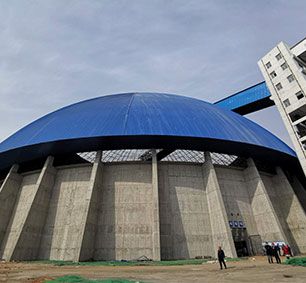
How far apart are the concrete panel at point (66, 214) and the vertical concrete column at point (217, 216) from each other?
14.1 metres

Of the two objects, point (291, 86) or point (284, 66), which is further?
point (284, 66)

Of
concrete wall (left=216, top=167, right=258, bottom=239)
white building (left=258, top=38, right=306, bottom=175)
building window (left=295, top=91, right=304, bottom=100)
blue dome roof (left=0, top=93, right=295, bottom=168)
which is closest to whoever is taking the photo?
blue dome roof (left=0, top=93, right=295, bottom=168)

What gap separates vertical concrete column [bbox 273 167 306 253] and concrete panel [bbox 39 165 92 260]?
25.9m

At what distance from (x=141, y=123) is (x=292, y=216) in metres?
23.5

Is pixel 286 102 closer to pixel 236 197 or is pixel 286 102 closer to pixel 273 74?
pixel 273 74

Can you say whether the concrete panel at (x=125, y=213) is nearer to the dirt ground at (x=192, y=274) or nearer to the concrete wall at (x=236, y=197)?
the concrete wall at (x=236, y=197)

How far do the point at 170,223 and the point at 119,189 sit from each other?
6971 millimetres

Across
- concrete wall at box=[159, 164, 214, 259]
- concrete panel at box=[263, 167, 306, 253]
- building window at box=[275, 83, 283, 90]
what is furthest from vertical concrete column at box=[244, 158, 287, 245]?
building window at box=[275, 83, 283, 90]

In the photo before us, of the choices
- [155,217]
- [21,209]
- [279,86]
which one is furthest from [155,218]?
[279,86]

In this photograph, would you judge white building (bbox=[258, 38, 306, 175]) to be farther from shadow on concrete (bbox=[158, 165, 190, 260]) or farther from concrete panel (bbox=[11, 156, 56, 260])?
concrete panel (bbox=[11, 156, 56, 260])

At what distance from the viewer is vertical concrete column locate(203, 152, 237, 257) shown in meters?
25.7

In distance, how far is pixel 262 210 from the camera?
100.0 ft

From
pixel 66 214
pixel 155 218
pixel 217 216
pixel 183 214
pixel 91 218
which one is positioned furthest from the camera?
pixel 66 214

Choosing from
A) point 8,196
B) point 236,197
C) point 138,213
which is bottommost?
point 138,213
